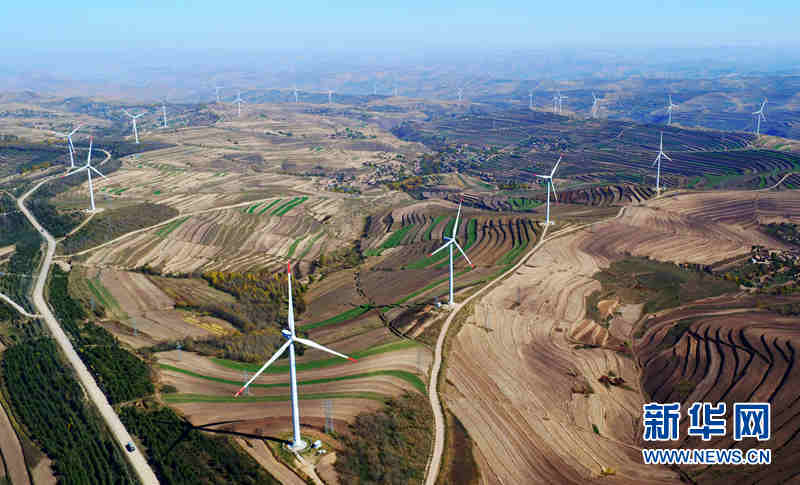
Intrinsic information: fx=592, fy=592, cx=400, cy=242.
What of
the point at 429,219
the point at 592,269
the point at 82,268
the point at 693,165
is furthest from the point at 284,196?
the point at 693,165

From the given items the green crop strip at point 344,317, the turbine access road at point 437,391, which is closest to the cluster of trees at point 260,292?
the green crop strip at point 344,317

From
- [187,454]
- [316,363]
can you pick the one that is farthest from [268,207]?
[187,454]

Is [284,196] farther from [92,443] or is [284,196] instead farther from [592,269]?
[92,443]

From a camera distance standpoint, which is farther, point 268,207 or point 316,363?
point 268,207

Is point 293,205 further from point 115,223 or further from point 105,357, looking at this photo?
point 105,357

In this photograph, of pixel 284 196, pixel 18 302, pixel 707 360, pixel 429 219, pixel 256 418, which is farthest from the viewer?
pixel 284 196

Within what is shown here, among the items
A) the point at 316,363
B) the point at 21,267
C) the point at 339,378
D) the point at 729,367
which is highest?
the point at 729,367
